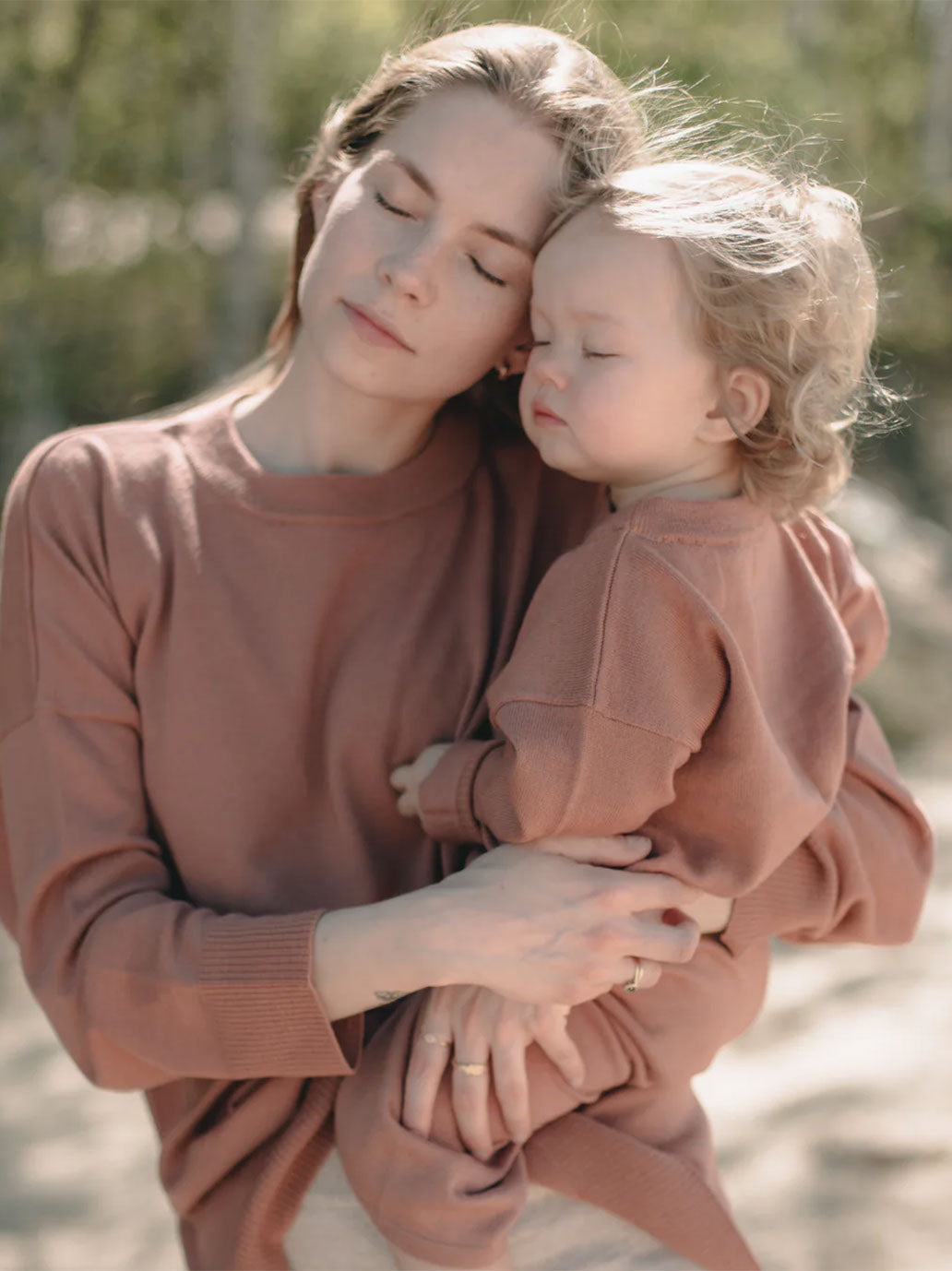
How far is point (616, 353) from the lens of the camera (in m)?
1.65

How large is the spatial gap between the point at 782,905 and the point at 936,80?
12.5 metres

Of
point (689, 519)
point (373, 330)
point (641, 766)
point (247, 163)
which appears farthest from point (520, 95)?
point (247, 163)

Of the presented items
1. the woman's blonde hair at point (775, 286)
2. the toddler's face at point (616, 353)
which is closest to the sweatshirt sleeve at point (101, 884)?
the toddler's face at point (616, 353)

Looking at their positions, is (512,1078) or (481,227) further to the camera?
(481,227)

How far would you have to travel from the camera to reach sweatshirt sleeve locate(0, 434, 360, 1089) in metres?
1.58

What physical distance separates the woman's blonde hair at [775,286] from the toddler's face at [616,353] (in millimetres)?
23

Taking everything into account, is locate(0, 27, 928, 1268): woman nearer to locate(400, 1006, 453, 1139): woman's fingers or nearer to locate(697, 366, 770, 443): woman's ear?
locate(400, 1006, 453, 1139): woman's fingers

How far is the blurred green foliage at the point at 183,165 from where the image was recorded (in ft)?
23.3

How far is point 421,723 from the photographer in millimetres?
1756

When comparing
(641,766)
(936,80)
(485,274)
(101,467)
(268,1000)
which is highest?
(485,274)

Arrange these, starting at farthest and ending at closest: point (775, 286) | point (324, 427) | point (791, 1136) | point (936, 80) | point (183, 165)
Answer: point (936, 80), point (183, 165), point (791, 1136), point (324, 427), point (775, 286)

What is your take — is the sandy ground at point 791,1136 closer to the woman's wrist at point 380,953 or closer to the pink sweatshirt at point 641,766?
the pink sweatshirt at point 641,766

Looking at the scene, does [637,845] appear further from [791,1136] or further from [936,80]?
[936,80]

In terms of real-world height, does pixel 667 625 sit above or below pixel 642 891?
above
